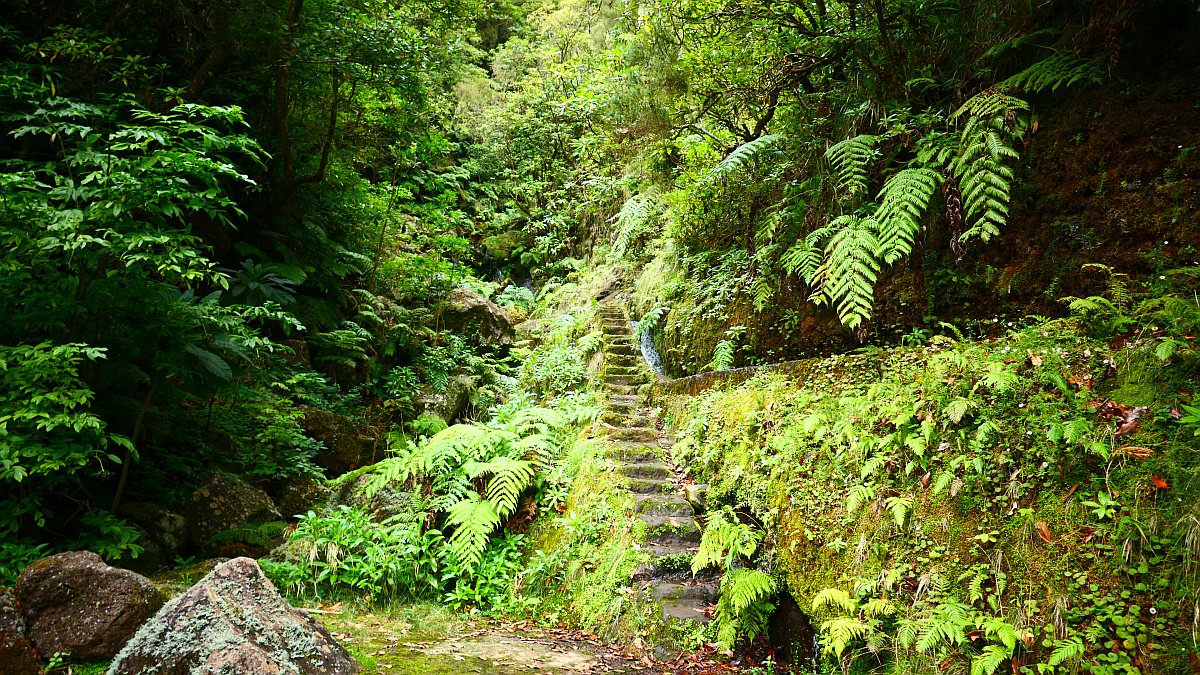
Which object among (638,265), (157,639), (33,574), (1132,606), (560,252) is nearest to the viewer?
(1132,606)

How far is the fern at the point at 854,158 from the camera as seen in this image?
4.84m

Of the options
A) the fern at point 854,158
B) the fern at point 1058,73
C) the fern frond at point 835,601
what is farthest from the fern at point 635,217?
the fern frond at point 835,601

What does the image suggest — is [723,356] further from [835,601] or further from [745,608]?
[835,601]

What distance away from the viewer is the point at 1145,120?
153 inches

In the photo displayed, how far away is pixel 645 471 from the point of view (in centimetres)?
617

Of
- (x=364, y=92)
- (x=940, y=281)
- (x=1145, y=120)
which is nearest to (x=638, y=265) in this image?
(x=364, y=92)

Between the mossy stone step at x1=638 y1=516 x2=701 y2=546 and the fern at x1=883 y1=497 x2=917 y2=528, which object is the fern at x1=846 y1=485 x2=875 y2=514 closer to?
the fern at x1=883 y1=497 x2=917 y2=528

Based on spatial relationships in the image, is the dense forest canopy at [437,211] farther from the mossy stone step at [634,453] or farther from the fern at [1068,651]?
the fern at [1068,651]

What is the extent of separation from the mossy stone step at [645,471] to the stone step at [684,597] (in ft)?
4.74

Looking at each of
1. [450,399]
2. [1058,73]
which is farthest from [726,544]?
[450,399]

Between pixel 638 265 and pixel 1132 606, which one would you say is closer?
pixel 1132 606

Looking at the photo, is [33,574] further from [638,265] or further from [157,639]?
[638,265]

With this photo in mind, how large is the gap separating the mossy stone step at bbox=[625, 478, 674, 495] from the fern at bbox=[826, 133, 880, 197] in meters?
3.31

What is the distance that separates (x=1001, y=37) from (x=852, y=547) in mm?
4282
